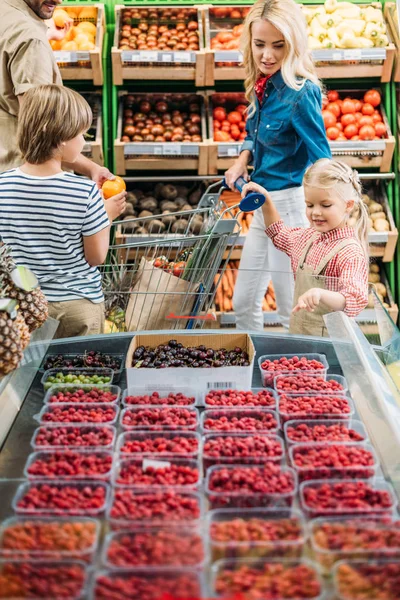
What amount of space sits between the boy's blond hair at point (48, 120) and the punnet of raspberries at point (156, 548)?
1537mm

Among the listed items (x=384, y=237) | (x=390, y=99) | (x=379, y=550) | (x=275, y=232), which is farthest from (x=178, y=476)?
(x=390, y=99)

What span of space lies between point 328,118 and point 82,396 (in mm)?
3459

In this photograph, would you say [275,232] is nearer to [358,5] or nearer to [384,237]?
[384,237]

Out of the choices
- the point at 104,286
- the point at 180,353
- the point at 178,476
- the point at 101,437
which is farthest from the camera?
the point at 104,286

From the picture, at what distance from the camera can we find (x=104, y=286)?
11.8 ft

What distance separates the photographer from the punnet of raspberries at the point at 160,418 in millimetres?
1916

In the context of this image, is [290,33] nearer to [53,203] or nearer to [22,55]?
[22,55]

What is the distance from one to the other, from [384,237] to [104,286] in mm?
2106

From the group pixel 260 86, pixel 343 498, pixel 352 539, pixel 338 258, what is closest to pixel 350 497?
pixel 343 498

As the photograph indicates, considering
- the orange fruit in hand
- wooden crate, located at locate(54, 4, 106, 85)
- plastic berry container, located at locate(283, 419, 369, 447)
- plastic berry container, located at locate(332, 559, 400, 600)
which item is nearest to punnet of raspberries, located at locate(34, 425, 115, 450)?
plastic berry container, located at locate(283, 419, 369, 447)

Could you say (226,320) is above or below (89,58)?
below

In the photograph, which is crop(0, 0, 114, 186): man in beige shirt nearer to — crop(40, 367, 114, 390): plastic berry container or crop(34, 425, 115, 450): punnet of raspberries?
crop(40, 367, 114, 390): plastic berry container

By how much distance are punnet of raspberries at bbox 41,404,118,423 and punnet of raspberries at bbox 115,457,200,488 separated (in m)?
0.25

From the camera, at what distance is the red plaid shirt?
8.38 feet
